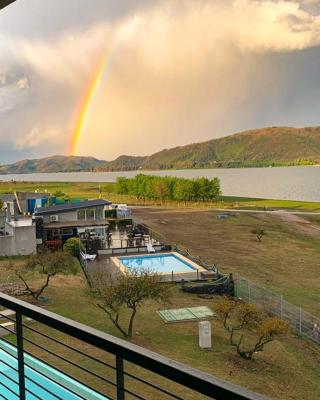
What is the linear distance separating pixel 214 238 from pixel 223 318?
19413 millimetres

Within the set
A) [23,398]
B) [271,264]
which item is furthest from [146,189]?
[23,398]

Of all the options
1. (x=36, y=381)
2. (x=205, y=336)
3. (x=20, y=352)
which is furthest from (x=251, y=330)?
(x=20, y=352)

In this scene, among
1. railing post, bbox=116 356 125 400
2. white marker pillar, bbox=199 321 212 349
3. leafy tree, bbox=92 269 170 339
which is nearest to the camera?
railing post, bbox=116 356 125 400

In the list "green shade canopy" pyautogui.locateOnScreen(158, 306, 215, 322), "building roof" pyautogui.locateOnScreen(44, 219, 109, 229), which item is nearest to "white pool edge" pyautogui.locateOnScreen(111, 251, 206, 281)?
"green shade canopy" pyautogui.locateOnScreen(158, 306, 215, 322)

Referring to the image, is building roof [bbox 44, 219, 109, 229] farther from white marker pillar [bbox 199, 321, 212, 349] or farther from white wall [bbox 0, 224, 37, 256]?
white marker pillar [bbox 199, 321, 212, 349]

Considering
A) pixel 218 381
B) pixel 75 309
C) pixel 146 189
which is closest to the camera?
pixel 218 381

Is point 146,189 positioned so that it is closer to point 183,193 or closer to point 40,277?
point 183,193

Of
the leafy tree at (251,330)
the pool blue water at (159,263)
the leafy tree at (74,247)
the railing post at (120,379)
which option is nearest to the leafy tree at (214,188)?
the pool blue water at (159,263)

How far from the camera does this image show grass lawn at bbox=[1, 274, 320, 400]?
366 inches

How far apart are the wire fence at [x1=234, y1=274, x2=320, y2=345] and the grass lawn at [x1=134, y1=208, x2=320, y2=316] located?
77 cm

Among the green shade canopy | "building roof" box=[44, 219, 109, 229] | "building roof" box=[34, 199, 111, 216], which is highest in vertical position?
"building roof" box=[34, 199, 111, 216]

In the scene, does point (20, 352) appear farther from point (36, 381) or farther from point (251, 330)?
point (251, 330)

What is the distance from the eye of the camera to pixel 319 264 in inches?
917

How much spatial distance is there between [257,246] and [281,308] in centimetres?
1541
